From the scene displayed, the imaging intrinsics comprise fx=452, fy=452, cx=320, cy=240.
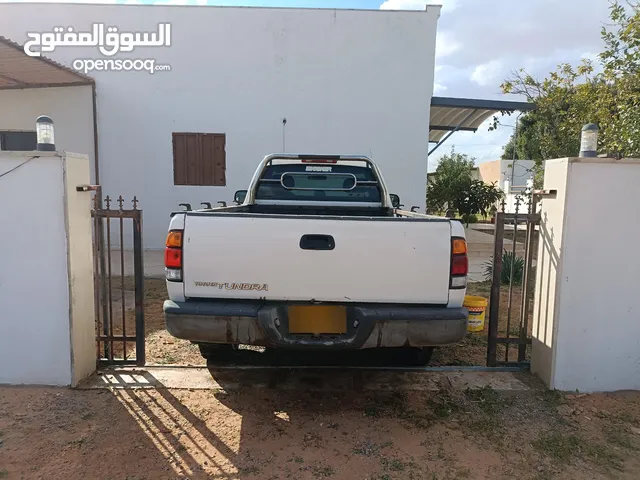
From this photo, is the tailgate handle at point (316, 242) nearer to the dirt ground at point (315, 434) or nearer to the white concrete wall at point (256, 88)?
the dirt ground at point (315, 434)

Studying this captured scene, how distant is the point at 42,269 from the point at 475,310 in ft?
13.4

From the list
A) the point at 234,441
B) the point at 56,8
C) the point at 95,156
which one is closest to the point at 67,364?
the point at 234,441

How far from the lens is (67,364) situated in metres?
3.56

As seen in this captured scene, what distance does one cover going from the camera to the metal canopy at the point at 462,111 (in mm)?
10430

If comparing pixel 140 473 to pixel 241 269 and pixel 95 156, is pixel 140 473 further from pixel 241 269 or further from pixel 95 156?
pixel 95 156

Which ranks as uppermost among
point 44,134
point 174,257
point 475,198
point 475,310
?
point 44,134

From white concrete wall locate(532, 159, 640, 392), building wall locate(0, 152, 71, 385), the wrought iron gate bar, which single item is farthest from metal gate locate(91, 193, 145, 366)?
white concrete wall locate(532, 159, 640, 392)

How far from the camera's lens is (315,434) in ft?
10.0

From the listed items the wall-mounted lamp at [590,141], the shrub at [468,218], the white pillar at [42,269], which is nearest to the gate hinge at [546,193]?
the wall-mounted lamp at [590,141]

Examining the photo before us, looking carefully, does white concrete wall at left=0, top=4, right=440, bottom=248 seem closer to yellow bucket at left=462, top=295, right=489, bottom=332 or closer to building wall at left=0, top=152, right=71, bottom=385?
yellow bucket at left=462, top=295, right=489, bottom=332

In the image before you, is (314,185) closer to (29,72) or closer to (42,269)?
(42,269)

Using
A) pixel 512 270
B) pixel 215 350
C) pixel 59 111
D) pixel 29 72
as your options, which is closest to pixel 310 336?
pixel 215 350

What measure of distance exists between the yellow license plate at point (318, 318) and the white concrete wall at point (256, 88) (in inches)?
295

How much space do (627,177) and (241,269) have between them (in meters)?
3.00
